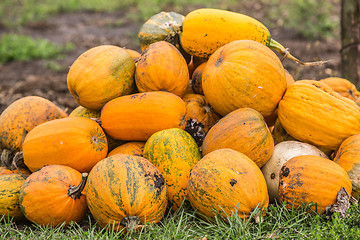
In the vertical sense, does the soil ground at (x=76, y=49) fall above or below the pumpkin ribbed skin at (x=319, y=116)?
below

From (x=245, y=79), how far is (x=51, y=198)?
5.61 feet

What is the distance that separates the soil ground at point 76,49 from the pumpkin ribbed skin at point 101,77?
233 centimetres

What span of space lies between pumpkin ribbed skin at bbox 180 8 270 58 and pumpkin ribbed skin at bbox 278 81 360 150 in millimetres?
786

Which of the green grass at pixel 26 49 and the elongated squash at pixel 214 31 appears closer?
the elongated squash at pixel 214 31

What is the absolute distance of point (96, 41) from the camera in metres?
10.4

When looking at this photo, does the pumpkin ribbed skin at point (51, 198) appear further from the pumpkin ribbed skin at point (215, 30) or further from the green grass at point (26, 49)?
the green grass at point (26, 49)

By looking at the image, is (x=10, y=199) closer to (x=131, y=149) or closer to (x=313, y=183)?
(x=131, y=149)

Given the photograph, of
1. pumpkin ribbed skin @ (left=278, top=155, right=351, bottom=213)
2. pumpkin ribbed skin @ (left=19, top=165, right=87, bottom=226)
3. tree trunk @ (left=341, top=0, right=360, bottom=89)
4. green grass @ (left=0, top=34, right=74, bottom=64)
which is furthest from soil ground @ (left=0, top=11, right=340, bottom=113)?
pumpkin ribbed skin @ (left=19, top=165, right=87, bottom=226)

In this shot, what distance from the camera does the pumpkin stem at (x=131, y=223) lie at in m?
2.47

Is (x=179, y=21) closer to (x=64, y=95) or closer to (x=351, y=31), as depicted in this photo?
(x=351, y=31)

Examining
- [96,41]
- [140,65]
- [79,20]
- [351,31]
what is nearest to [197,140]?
[140,65]

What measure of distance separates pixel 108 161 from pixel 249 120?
1078mm

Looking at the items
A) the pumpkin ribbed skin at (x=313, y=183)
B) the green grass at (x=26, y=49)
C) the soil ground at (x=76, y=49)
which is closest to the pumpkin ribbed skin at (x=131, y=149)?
the pumpkin ribbed skin at (x=313, y=183)

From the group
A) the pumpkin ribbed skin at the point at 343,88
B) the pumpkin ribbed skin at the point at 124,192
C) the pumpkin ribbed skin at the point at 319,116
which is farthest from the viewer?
the pumpkin ribbed skin at the point at 343,88
